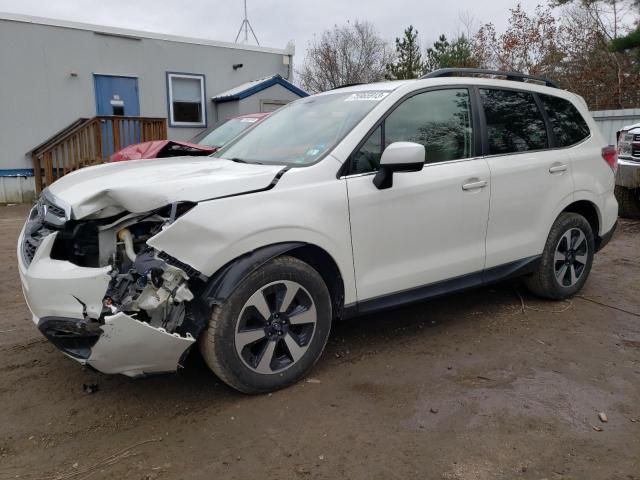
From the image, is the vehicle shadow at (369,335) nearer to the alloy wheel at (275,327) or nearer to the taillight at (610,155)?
the alloy wheel at (275,327)

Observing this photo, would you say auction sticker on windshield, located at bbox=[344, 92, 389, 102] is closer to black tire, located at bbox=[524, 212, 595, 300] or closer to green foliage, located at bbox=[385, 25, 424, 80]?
black tire, located at bbox=[524, 212, 595, 300]

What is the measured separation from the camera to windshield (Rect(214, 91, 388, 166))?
3332 millimetres

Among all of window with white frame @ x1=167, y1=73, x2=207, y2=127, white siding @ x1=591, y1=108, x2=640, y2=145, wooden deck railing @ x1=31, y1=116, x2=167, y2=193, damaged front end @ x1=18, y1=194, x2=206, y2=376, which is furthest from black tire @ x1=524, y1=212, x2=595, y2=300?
window with white frame @ x1=167, y1=73, x2=207, y2=127

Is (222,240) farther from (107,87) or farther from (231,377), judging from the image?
(107,87)

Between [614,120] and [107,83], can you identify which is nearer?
[614,120]

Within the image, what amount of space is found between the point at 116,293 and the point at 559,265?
357cm

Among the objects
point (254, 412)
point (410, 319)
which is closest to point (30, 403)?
point (254, 412)

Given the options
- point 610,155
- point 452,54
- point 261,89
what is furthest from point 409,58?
point 610,155

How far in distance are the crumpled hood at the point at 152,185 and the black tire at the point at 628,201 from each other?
7082 millimetres

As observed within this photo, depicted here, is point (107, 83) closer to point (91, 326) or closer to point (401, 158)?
point (401, 158)

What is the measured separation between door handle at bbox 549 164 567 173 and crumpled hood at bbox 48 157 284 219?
227 cm

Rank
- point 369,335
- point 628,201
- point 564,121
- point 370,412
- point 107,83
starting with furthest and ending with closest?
point 107,83
point 628,201
point 564,121
point 369,335
point 370,412

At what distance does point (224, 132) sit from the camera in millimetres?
7984

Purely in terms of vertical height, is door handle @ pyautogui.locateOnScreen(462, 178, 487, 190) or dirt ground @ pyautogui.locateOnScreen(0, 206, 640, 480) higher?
door handle @ pyautogui.locateOnScreen(462, 178, 487, 190)
